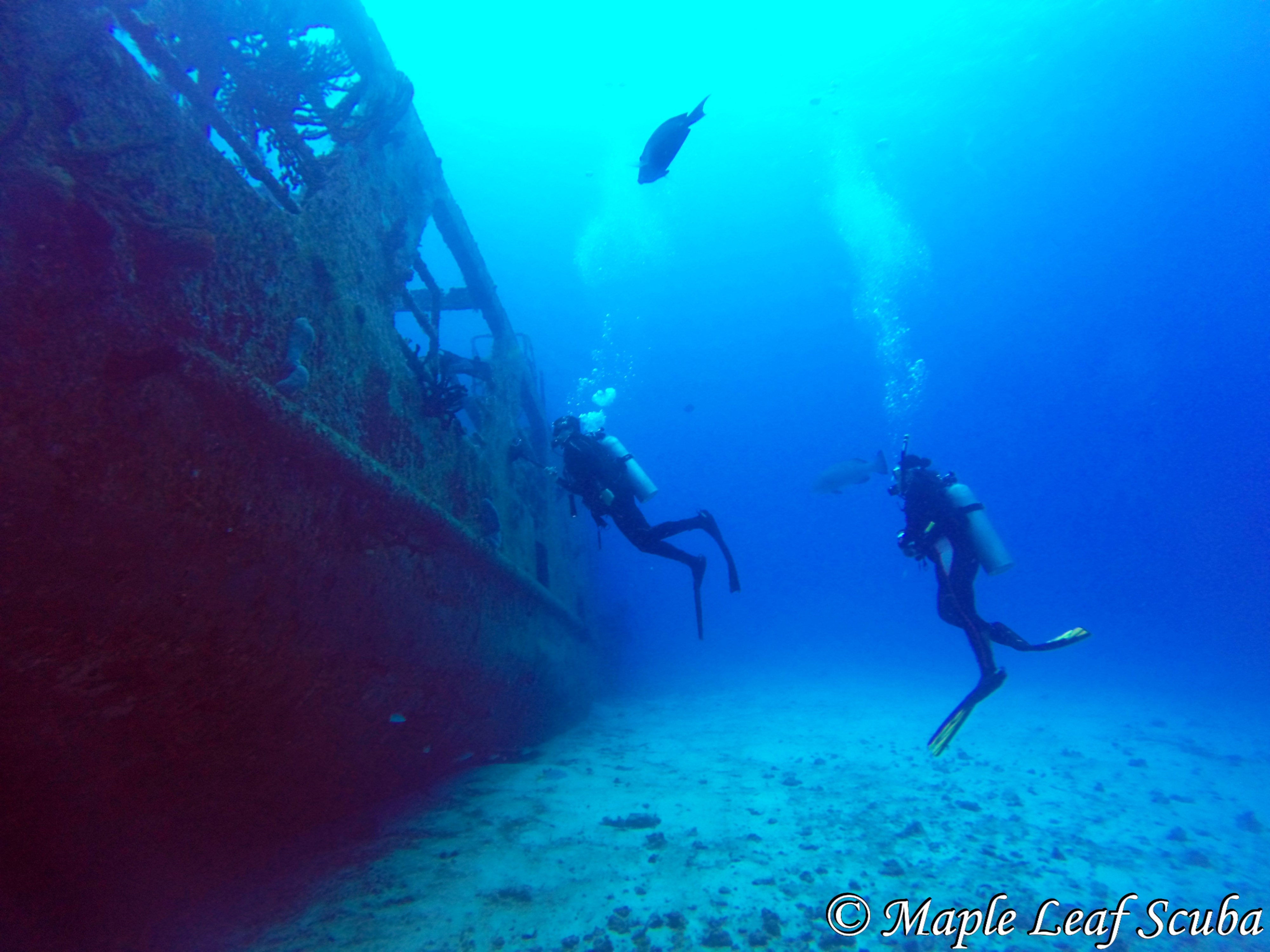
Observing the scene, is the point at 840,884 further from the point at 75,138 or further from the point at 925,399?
the point at 925,399

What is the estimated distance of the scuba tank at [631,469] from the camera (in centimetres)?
608

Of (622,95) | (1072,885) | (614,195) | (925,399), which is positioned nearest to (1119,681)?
(1072,885)

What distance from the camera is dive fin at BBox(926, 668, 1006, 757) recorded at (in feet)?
17.0

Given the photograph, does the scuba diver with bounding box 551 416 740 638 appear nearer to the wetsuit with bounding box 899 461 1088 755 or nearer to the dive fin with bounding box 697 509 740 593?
the dive fin with bounding box 697 509 740 593

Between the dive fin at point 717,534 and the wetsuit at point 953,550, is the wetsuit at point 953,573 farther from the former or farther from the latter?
the dive fin at point 717,534

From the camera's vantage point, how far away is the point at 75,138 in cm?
183

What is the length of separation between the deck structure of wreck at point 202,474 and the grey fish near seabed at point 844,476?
21.8ft

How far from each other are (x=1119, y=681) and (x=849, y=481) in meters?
18.3

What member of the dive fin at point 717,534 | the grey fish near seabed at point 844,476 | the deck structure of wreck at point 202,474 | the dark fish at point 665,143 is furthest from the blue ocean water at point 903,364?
the dark fish at point 665,143

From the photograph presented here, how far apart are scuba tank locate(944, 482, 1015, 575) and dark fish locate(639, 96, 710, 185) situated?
4.00 meters

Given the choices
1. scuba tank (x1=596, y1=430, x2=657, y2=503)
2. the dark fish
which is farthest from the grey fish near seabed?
the dark fish

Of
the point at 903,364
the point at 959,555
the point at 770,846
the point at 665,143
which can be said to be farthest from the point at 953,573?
the point at 903,364

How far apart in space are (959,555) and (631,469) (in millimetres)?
3351

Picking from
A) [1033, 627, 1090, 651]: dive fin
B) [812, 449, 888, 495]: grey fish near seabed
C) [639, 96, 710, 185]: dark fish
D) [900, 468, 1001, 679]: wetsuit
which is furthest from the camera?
[812, 449, 888, 495]: grey fish near seabed
